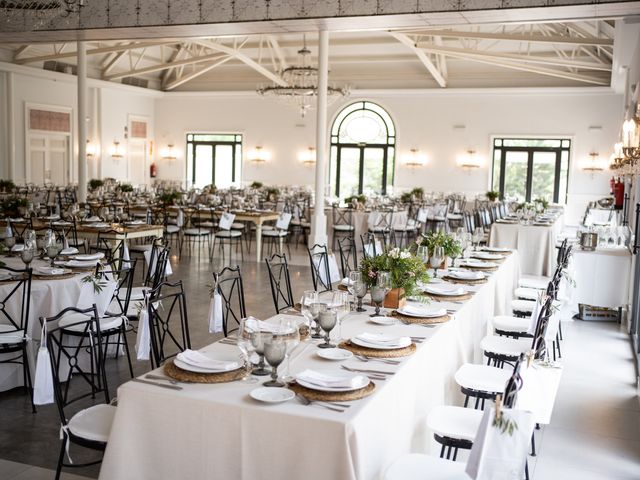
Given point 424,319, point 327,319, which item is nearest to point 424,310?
point 424,319

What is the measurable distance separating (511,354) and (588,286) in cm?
374

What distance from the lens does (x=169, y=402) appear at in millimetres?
2729

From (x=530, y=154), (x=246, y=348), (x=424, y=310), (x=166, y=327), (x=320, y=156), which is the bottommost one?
(x=166, y=327)

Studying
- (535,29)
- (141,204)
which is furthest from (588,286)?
(535,29)

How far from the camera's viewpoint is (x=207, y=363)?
298 centimetres

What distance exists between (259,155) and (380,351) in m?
20.4

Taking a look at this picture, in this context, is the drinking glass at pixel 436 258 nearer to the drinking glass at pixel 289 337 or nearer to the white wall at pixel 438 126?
the drinking glass at pixel 289 337

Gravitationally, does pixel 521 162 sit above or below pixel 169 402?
above

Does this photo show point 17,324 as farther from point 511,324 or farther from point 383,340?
Answer: point 511,324

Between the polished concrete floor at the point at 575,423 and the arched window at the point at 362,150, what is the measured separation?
591 inches

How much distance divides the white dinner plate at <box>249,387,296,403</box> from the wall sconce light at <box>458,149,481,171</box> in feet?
61.9

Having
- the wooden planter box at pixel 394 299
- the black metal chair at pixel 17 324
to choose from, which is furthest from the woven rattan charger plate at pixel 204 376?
the black metal chair at pixel 17 324

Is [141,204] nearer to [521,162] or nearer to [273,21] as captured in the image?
[273,21]

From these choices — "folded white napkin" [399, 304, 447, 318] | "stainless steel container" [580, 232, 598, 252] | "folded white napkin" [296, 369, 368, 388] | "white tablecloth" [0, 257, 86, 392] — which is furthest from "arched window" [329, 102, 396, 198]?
"folded white napkin" [296, 369, 368, 388]
